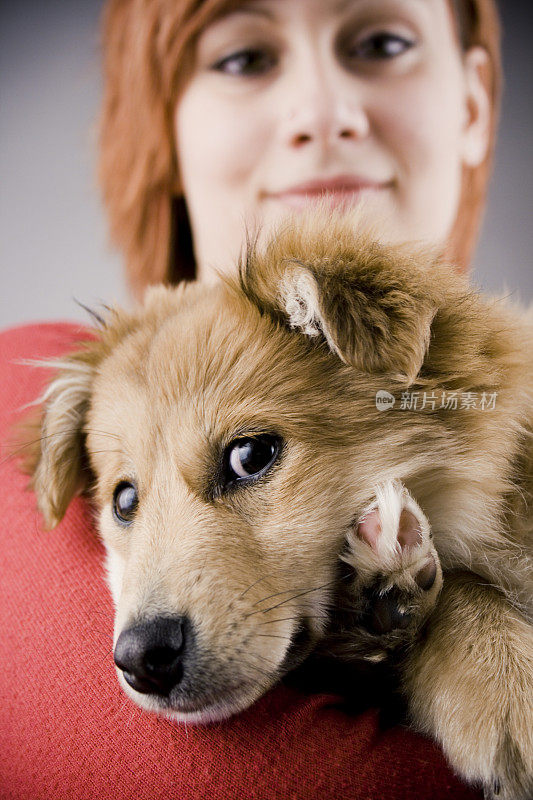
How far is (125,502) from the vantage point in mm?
1782

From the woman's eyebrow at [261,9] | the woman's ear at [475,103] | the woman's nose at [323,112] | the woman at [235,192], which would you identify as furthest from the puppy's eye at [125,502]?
the woman's ear at [475,103]

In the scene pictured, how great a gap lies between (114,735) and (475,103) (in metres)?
3.08

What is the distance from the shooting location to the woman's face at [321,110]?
246 cm

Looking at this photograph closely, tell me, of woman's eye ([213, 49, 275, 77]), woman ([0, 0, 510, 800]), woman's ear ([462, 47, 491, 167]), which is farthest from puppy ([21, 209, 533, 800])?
woman's ear ([462, 47, 491, 167])

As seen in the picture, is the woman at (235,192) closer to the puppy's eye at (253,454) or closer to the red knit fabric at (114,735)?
the red knit fabric at (114,735)

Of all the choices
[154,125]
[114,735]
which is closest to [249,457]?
[114,735]

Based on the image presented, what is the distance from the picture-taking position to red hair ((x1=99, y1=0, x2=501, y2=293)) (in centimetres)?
266

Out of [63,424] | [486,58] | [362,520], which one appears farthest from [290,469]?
[486,58]

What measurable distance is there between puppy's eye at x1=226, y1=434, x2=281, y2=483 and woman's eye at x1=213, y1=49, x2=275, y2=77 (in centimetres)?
175

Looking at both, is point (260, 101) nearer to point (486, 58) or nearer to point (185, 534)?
point (486, 58)

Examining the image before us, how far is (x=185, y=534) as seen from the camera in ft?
4.72

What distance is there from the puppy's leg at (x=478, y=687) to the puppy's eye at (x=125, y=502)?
80 centimetres

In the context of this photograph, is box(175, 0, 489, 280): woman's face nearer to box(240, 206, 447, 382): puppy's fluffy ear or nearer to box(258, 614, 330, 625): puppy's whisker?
box(240, 206, 447, 382): puppy's fluffy ear
